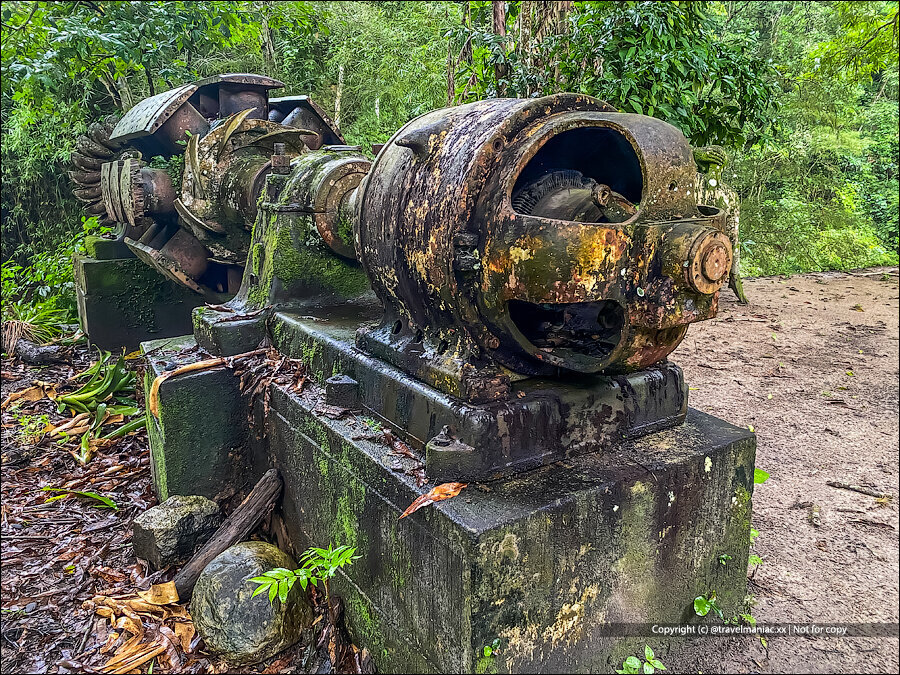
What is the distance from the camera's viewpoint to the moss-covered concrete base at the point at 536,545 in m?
1.80

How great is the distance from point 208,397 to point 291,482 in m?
0.59

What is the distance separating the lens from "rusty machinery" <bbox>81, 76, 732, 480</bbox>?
1748mm

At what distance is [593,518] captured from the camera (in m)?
1.94

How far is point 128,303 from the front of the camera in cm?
521

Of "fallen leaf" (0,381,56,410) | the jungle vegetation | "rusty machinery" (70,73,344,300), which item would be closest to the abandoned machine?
"rusty machinery" (70,73,344,300)

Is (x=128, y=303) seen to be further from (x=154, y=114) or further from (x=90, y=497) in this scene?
(x=90, y=497)

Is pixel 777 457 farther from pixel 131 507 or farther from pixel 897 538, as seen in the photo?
pixel 131 507

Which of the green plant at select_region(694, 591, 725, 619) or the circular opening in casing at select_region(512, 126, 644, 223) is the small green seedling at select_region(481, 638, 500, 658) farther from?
the circular opening in casing at select_region(512, 126, 644, 223)

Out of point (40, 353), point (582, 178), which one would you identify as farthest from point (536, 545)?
point (40, 353)

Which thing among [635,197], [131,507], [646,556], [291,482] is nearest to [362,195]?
[635,197]

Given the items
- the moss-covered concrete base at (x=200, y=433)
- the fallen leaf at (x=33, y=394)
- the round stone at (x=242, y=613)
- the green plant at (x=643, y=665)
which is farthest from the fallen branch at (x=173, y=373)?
the fallen leaf at (x=33, y=394)

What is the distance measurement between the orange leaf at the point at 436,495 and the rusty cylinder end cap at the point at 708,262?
822 millimetres

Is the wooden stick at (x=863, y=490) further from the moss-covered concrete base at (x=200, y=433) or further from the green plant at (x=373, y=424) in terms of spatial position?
the moss-covered concrete base at (x=200, y=433)

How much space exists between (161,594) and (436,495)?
60.4 inches
